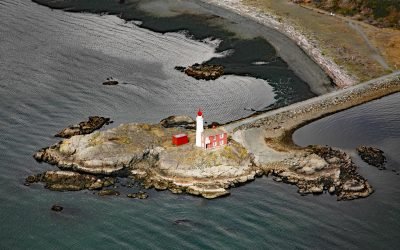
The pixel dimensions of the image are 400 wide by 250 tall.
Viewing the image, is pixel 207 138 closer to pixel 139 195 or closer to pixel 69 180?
pixel 139 195

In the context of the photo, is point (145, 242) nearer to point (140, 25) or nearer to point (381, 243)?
point (381, 243)

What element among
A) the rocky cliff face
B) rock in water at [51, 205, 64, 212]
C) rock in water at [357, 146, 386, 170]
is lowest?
rock in water at [51, 205, 64, 212]

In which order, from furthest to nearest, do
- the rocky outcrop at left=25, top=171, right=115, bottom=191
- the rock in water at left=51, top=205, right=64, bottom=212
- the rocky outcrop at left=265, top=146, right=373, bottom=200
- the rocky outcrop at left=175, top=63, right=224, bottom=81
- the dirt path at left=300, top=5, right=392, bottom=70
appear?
1. the dirt path at left=300, top=5, right=392, bottom=70
2. the rocky outcrop at left=175, top=63, right=224, bottom=81
3. the rocky outcrop at left=265, top=146, right=373, bottom=200
4. the rocky outcrop at left=25, top=171, right=115, bottom=191
5. the rock in water at left=51, top=205, right=64, bottom=212

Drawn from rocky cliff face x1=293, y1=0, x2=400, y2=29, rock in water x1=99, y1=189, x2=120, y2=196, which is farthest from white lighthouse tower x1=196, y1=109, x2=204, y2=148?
rocky cliff face x1=293, y1=0, x2=400, y2=29

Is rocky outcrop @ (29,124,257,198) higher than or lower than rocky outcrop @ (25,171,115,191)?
higher

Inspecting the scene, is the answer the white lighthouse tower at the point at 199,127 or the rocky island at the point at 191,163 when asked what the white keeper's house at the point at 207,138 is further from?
the rocky island at the point at 191,163

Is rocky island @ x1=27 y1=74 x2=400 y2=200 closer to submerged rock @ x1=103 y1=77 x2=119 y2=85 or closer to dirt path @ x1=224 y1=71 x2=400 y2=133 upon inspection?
dirt path @ x1=224 y1=71 x2=400 y2=133
